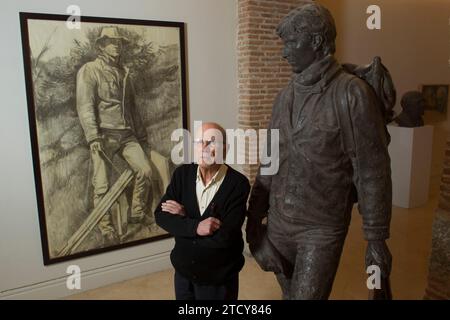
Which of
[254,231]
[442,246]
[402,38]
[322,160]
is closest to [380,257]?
[322,160]

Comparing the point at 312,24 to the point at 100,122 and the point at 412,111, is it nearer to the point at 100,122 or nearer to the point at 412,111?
the point at 100,122

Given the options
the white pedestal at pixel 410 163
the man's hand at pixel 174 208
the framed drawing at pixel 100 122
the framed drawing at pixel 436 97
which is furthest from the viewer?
the framed drawing at pixel 436 97

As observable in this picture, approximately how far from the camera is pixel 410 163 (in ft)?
21.9

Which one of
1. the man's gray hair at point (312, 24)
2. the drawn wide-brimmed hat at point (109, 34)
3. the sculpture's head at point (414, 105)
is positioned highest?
the drawn wide-brimmed hat at point (109, 34)

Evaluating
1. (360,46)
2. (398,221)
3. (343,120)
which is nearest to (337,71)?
(343,120)

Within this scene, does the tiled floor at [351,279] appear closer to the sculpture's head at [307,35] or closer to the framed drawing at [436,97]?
the sculpture's head at [307,35]

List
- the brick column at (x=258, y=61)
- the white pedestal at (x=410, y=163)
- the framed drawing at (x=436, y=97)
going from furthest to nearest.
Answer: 1. the framed drawing at (x=436, y=97)
2. the white pedestal at (x=410, y=163)
3. the brick column at (x=258, y=61)

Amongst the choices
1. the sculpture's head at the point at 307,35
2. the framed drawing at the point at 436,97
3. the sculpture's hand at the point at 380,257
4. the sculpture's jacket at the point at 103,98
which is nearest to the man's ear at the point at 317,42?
the sculpture's head at the point at 307,35

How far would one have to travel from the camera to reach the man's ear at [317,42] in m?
1.88

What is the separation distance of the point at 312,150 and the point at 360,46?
243 inches

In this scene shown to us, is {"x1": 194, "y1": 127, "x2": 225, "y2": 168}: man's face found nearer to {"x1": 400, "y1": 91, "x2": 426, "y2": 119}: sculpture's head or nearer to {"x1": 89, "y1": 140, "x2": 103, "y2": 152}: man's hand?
{"x1": 89, "y1": 140, "x2": 103, "y2": 152}: man's hand

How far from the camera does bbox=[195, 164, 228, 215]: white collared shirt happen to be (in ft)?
7.37

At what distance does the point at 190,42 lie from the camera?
445 cm

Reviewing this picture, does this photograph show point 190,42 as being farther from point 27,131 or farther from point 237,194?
point 237,194
